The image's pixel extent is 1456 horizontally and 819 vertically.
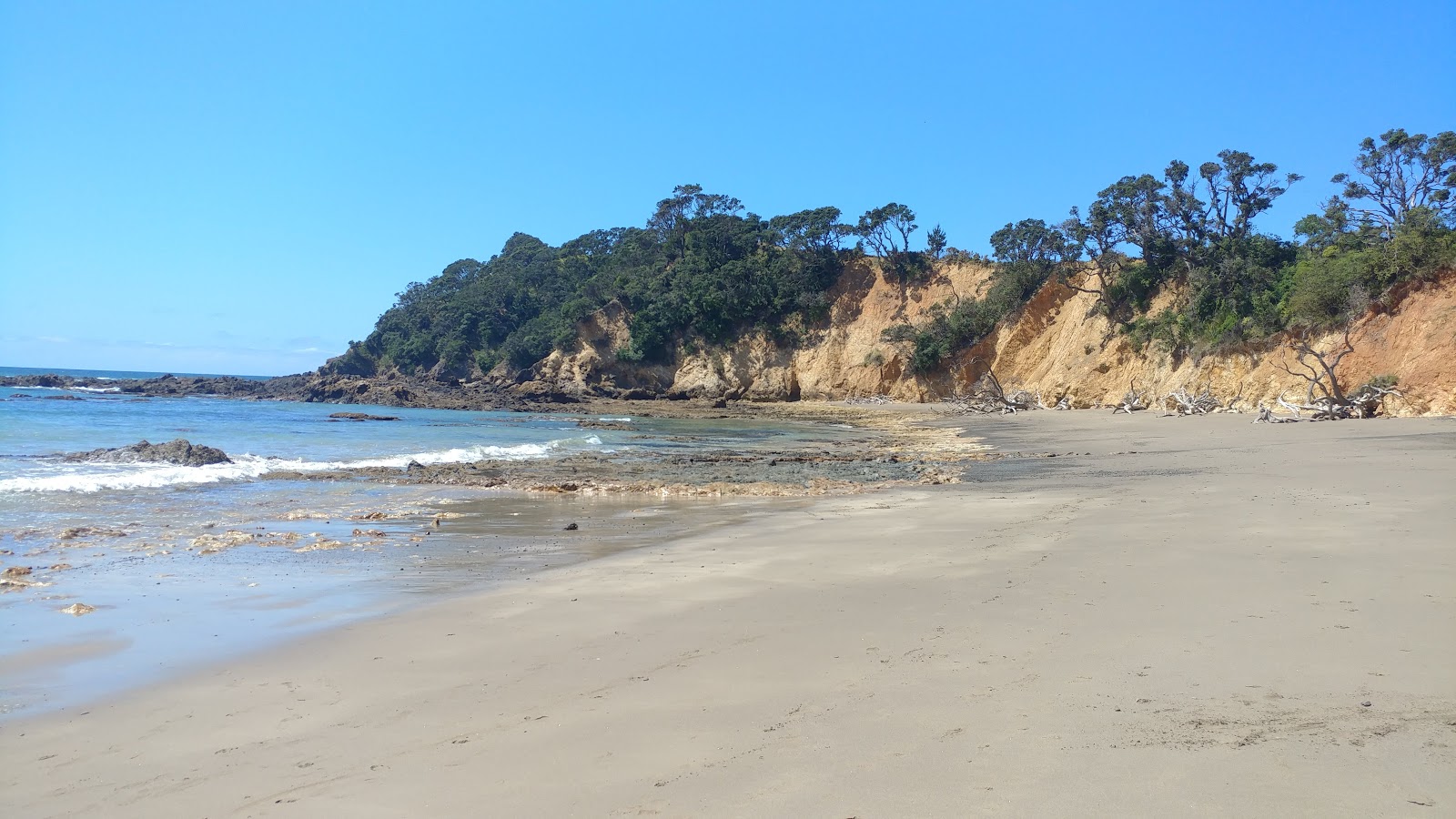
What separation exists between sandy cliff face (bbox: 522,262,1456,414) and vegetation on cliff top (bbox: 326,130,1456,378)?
85 centimetres

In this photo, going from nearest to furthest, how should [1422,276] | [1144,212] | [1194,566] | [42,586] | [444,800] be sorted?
1. [444,800]
2. [1194,566]
3. [42,586]
4. [1422,276]
5. [1144,212]

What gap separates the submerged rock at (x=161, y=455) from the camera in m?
16.6

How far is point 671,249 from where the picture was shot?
62.5 meters

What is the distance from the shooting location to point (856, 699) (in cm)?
421

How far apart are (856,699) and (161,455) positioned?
1744 centimetres

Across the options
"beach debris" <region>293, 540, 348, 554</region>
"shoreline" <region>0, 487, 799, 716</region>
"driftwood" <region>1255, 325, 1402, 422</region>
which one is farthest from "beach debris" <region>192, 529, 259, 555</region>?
"driftwood" <region>1255, 325, 1402, 422</region>

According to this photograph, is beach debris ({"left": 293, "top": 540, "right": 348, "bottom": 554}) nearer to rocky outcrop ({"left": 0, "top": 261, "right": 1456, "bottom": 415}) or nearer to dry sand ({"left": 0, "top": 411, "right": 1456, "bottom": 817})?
dry sand ({"left": 0, "top": 411, "right": 1456, "bottom": 817})

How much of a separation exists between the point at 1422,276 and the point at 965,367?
25.4 meters

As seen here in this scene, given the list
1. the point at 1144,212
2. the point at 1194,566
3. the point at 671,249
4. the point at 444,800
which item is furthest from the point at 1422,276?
the point at 671,249

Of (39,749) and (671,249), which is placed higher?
(671,249)

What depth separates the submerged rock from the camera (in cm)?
1662

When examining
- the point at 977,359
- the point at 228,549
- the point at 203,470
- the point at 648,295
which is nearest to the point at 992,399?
the point at 977,359

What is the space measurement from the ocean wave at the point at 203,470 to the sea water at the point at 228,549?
6 centimetres

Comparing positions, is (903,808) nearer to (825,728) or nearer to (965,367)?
(825,728)
